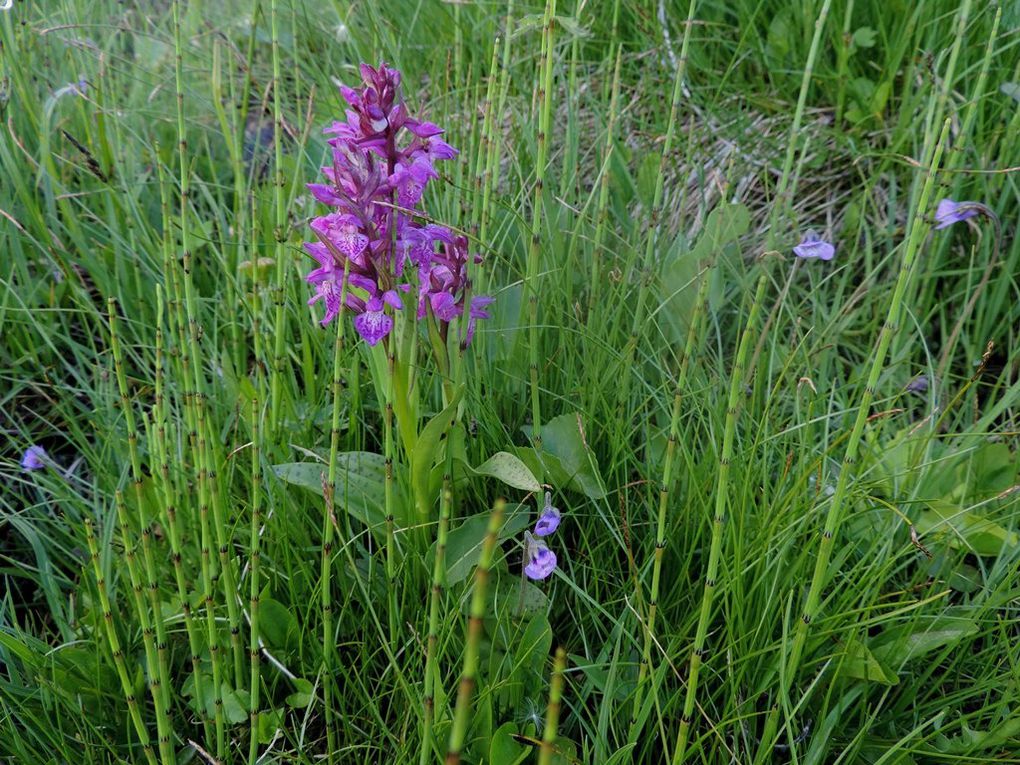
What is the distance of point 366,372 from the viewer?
1.59 meters

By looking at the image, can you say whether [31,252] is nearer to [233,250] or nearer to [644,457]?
[233,250]

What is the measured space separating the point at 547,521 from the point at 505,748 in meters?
0.27

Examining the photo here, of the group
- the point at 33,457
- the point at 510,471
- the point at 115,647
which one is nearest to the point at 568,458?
the point at 510,471

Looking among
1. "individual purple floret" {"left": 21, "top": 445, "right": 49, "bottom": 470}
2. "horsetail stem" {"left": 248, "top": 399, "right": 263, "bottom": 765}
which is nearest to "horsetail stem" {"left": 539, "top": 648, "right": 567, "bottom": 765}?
"horsetail stem" {"left": 248, "top": 399, "right": 263, "bottom": 765}

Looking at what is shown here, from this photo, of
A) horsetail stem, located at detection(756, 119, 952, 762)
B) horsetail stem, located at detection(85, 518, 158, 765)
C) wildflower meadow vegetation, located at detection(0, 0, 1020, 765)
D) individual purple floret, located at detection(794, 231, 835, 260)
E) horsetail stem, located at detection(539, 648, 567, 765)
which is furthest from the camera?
individual purple floret, located at detection(794, 231, 835, 260)

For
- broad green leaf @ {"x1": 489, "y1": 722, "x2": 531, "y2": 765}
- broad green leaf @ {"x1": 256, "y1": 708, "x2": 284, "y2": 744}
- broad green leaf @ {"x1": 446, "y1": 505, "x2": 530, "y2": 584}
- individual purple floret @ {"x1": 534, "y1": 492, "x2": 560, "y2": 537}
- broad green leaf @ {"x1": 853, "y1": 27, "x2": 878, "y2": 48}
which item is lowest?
broad green leaf @ {"x1": 256, "y1": 708, "x2": 284, "y2": 744}

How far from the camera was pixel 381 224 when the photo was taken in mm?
1173

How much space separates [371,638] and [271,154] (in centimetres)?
142

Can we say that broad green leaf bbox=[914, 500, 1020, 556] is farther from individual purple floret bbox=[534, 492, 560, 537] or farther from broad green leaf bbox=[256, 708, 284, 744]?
broad green leaf bbox=[256, 708, 284, 744]

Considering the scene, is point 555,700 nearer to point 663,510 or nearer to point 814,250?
point 663,510

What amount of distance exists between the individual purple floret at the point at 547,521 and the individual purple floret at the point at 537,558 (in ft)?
0.05

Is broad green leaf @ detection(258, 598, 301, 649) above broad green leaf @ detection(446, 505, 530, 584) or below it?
below

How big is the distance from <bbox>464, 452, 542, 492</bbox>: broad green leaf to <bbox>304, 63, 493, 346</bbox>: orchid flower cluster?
0.58 feet

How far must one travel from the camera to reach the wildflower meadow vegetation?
112 cm
